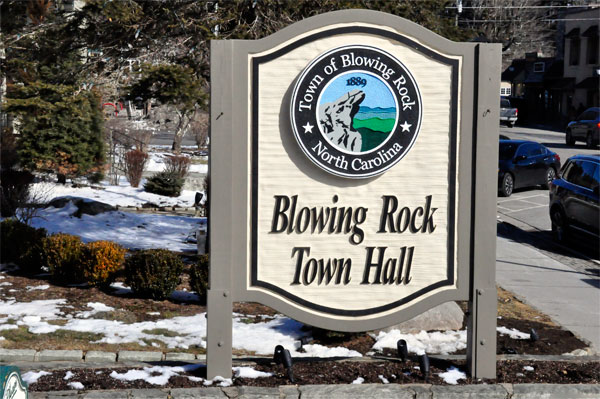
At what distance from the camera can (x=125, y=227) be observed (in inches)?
603

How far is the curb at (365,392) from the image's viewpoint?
604 centimetres

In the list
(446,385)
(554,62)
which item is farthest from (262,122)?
(554,62)

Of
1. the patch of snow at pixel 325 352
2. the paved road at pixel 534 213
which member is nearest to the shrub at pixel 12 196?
the patch of snow at pixel 325 352

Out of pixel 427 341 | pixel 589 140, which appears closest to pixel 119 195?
pixel 427 341

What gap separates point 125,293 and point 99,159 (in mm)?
12608

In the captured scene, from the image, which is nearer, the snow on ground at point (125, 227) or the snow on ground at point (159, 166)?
the snow on ground at point (125, 227)

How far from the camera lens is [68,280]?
10.8 meters

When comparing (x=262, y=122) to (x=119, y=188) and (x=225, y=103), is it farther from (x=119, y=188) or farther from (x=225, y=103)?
(x=119, y=188)

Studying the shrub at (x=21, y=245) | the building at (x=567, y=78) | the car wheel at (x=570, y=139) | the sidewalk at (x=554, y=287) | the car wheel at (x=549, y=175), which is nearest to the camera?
the sidewalk at (x=554, y=287)

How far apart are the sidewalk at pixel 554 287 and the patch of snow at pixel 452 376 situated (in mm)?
2378

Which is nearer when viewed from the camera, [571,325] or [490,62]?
[490,62]

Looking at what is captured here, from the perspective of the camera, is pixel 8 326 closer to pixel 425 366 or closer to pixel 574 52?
pixel 425 366

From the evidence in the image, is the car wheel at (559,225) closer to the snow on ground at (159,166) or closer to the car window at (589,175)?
the car window at (589,175)

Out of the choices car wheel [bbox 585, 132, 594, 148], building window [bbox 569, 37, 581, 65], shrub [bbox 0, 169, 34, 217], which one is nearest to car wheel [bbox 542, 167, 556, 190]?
car wheel [bbox 585, 132, 594, 148]
